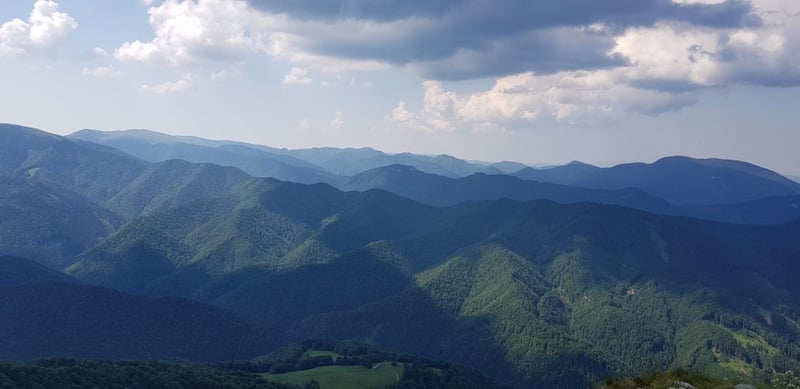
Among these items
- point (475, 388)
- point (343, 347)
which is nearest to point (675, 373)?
point (475, 388)

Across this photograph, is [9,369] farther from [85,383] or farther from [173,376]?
[173,376]

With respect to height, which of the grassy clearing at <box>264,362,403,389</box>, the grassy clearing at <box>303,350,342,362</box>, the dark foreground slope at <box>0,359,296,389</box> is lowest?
the grassy clearing at <box>303,350,342,362</box>

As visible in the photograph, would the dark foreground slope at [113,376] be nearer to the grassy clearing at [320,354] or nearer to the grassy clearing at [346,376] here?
the grassy clearing at [346,376]

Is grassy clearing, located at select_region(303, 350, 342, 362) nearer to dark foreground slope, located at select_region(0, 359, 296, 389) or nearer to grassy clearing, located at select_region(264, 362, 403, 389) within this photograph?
grassy clearing, located at select_region(264, 362, 403, 389)

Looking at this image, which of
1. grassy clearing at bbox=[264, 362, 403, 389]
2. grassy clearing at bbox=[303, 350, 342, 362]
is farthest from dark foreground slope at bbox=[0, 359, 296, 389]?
grassy clearing at bbox=[303, 350, 342, 362]

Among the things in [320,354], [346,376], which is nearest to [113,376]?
[346,376]

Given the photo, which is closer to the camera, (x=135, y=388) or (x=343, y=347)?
(x=135, y=388)

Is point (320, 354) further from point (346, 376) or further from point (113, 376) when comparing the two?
point (113, 376)

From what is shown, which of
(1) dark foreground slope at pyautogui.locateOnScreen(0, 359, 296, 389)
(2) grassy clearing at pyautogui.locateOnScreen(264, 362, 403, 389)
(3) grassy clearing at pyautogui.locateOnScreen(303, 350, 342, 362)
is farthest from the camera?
(3) grassy clearing at pyautogui.locateOnScreen(303, 350, 342, 362)
